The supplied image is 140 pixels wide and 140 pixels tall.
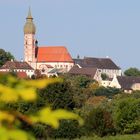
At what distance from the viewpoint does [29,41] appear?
167 meters

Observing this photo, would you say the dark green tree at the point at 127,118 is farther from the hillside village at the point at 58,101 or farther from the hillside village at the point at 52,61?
the hillside village at the point at 52,61

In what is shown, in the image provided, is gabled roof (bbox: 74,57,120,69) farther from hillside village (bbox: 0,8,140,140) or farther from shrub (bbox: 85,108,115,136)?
shrub (bbox: 85,108,115,136)

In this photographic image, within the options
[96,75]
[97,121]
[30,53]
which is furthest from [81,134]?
[30,53]

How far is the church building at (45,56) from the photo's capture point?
16488cm

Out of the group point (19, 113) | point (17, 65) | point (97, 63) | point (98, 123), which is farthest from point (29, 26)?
point (19, 113)

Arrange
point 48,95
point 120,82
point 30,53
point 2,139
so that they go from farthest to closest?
point 30,53, point 120,82, point 48,95, point 2,139

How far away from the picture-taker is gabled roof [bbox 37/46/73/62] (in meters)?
165

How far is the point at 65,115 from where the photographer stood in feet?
6.32

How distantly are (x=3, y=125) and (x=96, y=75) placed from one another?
149518 millimetres

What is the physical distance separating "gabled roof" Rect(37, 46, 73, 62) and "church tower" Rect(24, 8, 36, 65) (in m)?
2.25

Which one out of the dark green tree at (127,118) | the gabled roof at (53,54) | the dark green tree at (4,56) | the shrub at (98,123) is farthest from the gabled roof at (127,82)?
the shrub at (98,123)

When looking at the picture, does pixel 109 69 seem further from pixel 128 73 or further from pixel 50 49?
pixel 50 49

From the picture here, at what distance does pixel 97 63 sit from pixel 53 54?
12501 millimetres

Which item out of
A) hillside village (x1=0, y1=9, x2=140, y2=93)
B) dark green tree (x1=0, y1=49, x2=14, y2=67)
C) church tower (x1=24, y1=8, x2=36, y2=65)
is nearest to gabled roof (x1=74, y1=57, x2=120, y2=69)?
hillside village (x1=0, y1=9, x2=140, y2=93)
